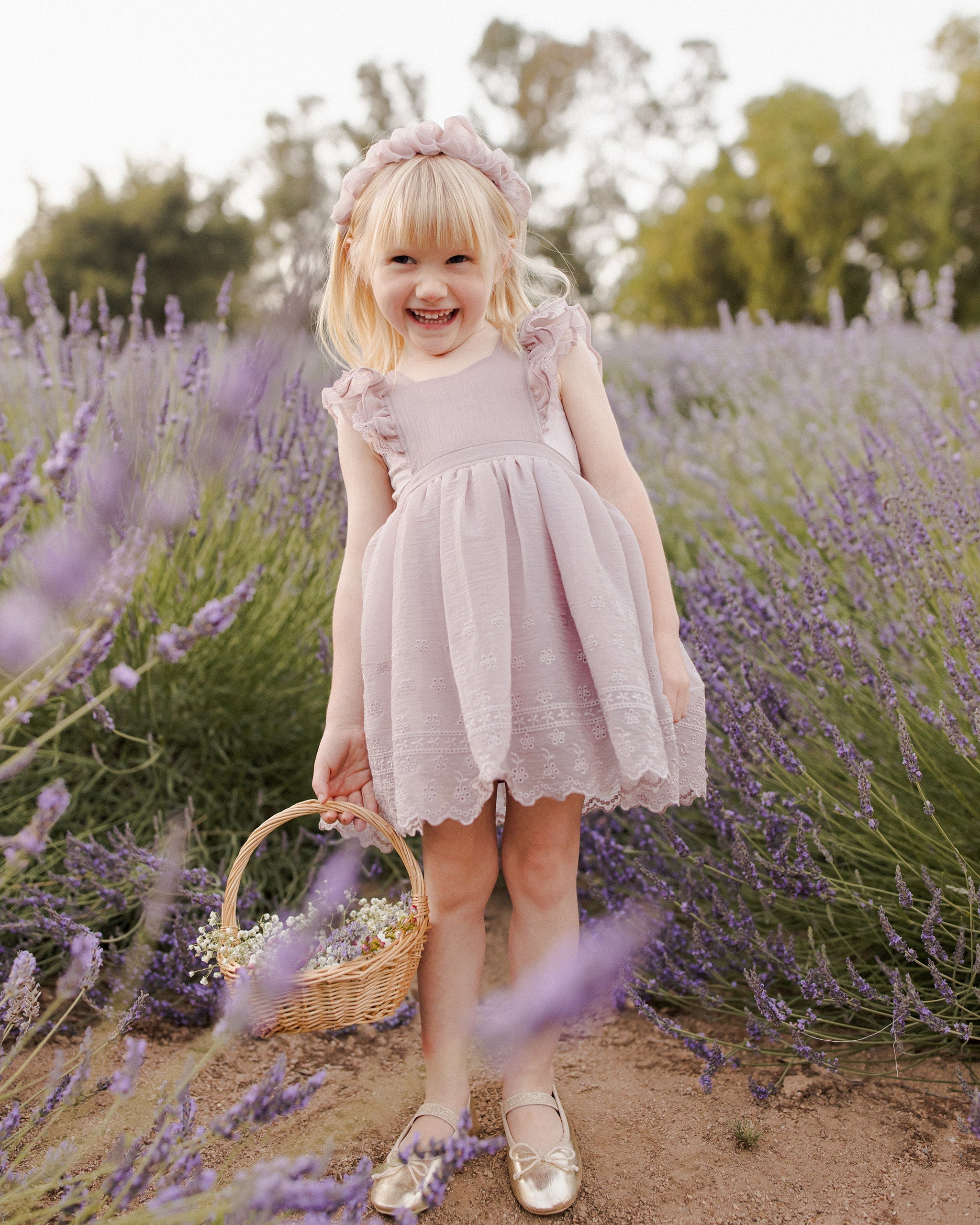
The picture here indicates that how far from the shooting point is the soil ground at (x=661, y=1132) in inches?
54.8

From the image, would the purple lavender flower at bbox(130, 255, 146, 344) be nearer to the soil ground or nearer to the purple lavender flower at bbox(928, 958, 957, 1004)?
the soil ground

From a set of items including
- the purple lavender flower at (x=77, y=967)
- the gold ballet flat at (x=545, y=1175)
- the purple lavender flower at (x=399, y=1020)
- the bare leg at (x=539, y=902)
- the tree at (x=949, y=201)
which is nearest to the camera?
the purple lavender flower at (x=77, y=967)

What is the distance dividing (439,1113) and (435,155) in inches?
61.3

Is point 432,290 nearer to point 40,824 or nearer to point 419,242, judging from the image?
point 419,242

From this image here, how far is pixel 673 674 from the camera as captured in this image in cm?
147

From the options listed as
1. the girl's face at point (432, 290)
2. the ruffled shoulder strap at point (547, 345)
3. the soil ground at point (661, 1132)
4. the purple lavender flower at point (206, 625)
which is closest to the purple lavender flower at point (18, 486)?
the purple lavender flower at point (206, 625)

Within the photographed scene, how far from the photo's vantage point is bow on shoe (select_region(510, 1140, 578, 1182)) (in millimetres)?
1422

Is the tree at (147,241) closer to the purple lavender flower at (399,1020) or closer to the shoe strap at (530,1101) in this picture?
the purple lavender flower at (399,1020)

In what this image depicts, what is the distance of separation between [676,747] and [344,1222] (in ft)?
2.63

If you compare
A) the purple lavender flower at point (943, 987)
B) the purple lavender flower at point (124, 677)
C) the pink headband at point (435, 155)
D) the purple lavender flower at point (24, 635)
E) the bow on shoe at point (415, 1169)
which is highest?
the pink headband at point (435, 155)

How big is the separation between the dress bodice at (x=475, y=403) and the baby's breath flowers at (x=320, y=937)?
0.69 metres

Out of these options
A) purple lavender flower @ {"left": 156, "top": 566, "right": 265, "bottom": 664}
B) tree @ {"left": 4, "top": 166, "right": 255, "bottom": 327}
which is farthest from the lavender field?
tree @ {"left": 4, "top": 166, "right": 255, "bottom": 327}

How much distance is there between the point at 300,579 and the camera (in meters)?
2.48

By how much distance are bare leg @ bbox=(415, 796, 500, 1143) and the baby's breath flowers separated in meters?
0.07
